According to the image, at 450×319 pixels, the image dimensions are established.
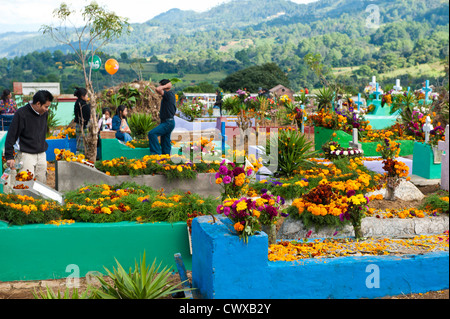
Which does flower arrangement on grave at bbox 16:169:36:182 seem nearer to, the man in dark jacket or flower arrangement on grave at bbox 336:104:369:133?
the man in dark jacket

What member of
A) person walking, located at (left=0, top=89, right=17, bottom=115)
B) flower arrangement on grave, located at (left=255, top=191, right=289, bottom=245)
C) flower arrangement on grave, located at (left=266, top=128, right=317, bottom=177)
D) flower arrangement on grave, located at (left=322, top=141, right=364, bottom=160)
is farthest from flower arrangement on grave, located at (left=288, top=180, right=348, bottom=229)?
person walking, located at (left=0, top=89, right=17, bottom=115)

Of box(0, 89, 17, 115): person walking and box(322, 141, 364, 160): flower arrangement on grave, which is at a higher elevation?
box(0, 89, 17, 115): person walking

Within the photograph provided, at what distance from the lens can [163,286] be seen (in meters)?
4.37

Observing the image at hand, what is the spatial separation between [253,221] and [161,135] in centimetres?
695

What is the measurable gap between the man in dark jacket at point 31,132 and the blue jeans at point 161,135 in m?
3.36

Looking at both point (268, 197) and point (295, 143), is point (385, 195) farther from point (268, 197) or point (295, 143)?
point (268, 197)

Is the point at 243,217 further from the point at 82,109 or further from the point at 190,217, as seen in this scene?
the point at 82,109

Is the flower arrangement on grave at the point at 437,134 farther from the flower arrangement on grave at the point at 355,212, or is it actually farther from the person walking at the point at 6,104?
the person walking at the point at 6,104

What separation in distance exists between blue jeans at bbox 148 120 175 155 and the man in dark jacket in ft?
11.0

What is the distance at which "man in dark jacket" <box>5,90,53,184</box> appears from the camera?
7043 millimetres
